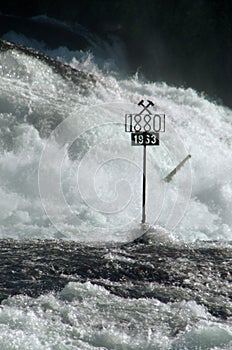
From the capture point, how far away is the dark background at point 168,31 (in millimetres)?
32406

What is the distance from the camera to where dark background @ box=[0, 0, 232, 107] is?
32406 mm

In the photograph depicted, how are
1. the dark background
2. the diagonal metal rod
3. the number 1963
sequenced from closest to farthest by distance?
the number 1963
the diagonal metal rod
the dark background

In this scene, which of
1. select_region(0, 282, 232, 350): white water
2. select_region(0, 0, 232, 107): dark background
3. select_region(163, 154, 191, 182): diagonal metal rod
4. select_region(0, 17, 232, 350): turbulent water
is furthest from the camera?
select_region(0, 0, 232, 107): dark background

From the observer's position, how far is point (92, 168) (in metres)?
20.8

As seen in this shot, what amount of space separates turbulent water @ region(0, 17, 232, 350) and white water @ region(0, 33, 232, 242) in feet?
0.13

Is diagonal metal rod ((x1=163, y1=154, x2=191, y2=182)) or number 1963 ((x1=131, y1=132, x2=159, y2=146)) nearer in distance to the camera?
number 1963 ((x1=131, y1=132, x2=159, y2=146))

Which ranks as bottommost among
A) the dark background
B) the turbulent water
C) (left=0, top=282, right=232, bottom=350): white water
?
(left=0, top=282, right=232, bottom=350): white water

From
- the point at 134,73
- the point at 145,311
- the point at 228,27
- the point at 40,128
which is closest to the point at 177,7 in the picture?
the point at 228,27

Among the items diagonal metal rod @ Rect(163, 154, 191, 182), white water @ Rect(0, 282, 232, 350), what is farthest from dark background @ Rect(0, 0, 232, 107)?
white water @ Rect(0, 282, 232, 350)

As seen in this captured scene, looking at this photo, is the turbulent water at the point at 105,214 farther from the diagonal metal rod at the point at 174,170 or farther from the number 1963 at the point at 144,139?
the number 1963 at the point at 144,139

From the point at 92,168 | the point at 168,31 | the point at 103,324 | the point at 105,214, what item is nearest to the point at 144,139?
the point at 105,214

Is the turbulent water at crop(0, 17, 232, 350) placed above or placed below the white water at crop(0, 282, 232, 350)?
above

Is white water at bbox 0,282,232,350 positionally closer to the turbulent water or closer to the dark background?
the turbulent water

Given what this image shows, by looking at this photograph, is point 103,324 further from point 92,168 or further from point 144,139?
point 92,168
